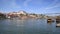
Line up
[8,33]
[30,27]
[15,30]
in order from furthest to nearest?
1. [30,27]
2. [15,30]
3. [8,33]

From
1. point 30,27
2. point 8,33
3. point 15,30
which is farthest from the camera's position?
point 30,27

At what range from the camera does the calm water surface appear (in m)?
4.60

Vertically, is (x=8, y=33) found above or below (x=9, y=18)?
below

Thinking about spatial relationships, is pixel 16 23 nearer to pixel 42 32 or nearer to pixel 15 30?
pixel 15 30

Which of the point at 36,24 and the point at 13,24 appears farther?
the point at 36,24

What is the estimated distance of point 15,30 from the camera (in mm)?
4684

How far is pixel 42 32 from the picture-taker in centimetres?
455

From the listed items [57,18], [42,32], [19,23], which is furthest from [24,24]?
[57,18]

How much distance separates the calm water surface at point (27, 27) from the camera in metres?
4.60

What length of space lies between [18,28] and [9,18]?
2.18 ft

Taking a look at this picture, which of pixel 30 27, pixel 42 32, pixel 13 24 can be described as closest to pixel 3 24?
pixel 13 24

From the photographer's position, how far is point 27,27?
5.04m

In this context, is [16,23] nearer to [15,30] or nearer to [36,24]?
[15,30]

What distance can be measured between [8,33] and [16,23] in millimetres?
677
